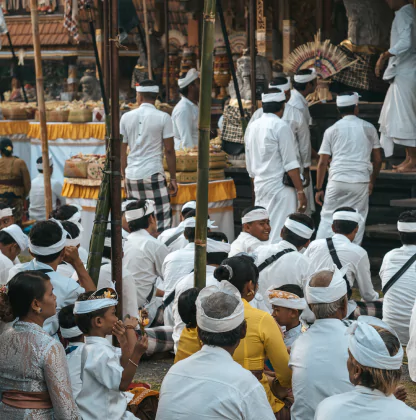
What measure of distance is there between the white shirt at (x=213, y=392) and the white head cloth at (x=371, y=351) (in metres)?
0.45

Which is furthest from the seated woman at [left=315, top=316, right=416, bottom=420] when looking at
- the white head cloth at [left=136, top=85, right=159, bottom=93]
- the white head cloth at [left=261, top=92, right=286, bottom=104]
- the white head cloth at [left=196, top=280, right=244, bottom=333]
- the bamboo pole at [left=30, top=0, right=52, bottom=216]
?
the white head cloth at [left=136, top=85, right=159, bottom=93]

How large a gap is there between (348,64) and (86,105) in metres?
4.45

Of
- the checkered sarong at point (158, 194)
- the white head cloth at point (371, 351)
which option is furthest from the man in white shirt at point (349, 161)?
the white head cloth at point (371, 351)

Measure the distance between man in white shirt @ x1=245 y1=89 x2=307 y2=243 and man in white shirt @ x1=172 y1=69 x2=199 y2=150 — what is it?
2155 millimetres

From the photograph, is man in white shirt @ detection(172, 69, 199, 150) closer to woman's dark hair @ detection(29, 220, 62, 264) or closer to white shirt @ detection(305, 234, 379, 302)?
white shirt @ detection(305, 234, 379, 302)

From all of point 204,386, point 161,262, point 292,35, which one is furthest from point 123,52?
point 204,386

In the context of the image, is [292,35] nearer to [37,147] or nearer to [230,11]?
[230,11]

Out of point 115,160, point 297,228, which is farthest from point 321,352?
point 297,228

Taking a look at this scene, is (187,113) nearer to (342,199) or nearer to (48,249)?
(342,199)

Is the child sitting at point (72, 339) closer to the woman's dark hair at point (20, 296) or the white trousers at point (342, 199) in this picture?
the woman's dark hair at point (20, 296)

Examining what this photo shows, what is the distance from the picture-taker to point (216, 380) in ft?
11.6

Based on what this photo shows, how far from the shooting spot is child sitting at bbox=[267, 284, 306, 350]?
→ 5.01m

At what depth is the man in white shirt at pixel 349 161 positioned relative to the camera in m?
9.26

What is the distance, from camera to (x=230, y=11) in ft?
46.7
